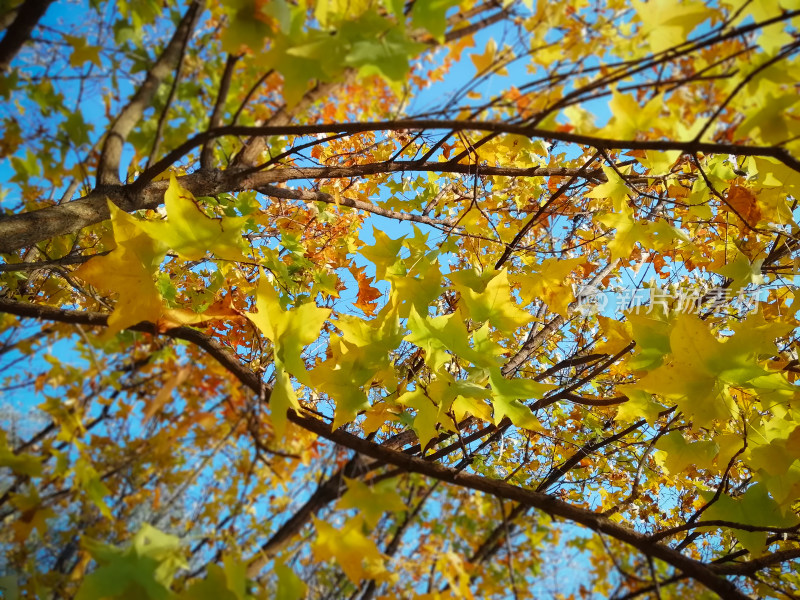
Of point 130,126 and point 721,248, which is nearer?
point 721,248

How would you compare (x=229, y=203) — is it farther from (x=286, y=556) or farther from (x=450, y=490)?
(x=450, y=490)

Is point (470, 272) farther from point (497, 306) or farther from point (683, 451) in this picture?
point (683, 451)

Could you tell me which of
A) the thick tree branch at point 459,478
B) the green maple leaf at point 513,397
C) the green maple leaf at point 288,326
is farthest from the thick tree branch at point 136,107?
the green maple leaf at point 513,397

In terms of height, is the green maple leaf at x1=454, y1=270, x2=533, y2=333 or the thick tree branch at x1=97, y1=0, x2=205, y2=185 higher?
the thick tree branch at x1=97, y1=0, x2=205, y2=185

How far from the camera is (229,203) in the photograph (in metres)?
1.54

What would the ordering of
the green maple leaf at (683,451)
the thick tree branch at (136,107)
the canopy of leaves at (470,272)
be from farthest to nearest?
the thick tree branch at (136,107)
the green maple leaf at (683,451)
the canopy of leaves at (470,272)

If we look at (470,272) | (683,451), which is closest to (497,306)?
(470,272)

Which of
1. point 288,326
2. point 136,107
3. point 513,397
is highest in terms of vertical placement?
point 136,107

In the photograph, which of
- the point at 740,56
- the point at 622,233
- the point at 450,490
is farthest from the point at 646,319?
the point at 450,490

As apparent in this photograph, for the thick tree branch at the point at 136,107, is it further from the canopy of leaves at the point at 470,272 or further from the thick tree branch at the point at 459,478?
the thick tree branch at the point at 459,478

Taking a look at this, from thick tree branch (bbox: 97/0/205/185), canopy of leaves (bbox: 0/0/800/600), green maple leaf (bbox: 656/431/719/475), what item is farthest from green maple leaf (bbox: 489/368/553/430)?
thick tree branch (bbox: 97/0/205/185)

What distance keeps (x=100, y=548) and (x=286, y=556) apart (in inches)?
16.0

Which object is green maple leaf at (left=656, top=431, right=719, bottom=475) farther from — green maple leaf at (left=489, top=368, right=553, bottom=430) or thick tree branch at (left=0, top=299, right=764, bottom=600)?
green maple leaf at (left=489, top=368, right=553, bottom=430)

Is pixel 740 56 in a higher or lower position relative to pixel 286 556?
higher
